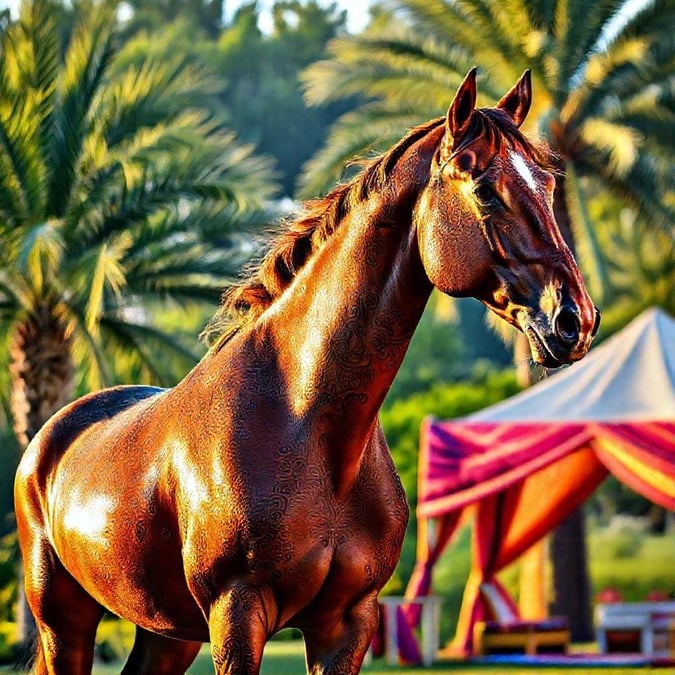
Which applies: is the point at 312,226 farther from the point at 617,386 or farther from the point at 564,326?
the point at 617,386

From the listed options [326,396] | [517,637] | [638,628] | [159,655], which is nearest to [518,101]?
[326,396]

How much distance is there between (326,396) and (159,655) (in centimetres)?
162

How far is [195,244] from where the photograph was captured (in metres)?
16.2

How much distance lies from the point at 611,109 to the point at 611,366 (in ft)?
16.7

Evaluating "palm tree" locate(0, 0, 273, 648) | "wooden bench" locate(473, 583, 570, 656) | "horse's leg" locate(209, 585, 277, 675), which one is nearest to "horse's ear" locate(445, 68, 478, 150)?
"horse's leg" locate(209, 585, 277, 675)

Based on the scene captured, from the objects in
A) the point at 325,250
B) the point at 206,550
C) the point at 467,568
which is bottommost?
the point at 467,568

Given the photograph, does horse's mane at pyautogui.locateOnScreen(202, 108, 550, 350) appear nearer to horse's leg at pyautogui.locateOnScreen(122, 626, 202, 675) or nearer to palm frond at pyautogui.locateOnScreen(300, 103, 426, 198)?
horse's leg at pyautogui.locateOnScreen(122, 626, 202, 675)

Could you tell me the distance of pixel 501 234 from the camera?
3.76 metres

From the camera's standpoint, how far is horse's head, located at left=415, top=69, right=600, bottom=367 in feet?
11.9

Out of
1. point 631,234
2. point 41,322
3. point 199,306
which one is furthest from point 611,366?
point 631,234

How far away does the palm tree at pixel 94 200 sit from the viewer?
571 inches

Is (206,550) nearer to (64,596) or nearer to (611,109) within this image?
(64,596)

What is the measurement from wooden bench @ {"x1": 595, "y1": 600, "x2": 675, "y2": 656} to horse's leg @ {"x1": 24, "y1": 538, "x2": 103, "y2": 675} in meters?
10.5

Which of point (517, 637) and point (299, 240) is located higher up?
point (299, 240)
